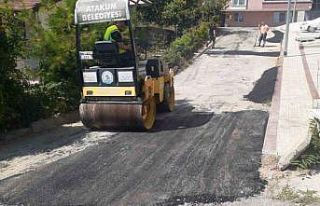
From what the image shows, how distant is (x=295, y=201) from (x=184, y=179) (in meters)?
1.66

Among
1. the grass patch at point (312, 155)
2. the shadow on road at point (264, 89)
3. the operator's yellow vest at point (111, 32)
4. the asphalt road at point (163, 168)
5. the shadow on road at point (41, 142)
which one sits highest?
the operator's yellow vest at point (111, 32)

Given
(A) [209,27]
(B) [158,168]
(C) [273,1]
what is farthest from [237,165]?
(C) [273,1]

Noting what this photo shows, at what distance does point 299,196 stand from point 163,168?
2.22 m

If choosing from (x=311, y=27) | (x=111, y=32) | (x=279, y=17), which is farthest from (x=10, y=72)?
(x=279, y=17)

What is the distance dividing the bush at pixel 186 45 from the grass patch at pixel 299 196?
1503cm

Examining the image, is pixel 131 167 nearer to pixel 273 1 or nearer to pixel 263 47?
pixel 263 47

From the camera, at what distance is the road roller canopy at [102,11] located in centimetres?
830

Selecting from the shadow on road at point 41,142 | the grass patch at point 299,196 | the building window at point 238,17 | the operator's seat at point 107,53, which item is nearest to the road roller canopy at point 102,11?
the operator's seat at point 107,53

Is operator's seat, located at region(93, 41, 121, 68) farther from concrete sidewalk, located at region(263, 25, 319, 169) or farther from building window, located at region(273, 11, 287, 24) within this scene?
building window, located at region(273, 11, 287, 24)

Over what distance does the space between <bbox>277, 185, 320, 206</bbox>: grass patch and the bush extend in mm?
15029

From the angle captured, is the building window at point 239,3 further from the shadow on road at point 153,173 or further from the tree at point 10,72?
the tree at point 10,72

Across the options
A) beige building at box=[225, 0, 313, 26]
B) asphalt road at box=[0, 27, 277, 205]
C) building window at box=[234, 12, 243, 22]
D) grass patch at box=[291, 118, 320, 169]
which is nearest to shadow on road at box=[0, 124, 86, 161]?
asphalt road at box=[0, 27, 277, 205]

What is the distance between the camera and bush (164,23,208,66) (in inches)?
835

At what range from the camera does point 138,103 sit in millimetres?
8812
